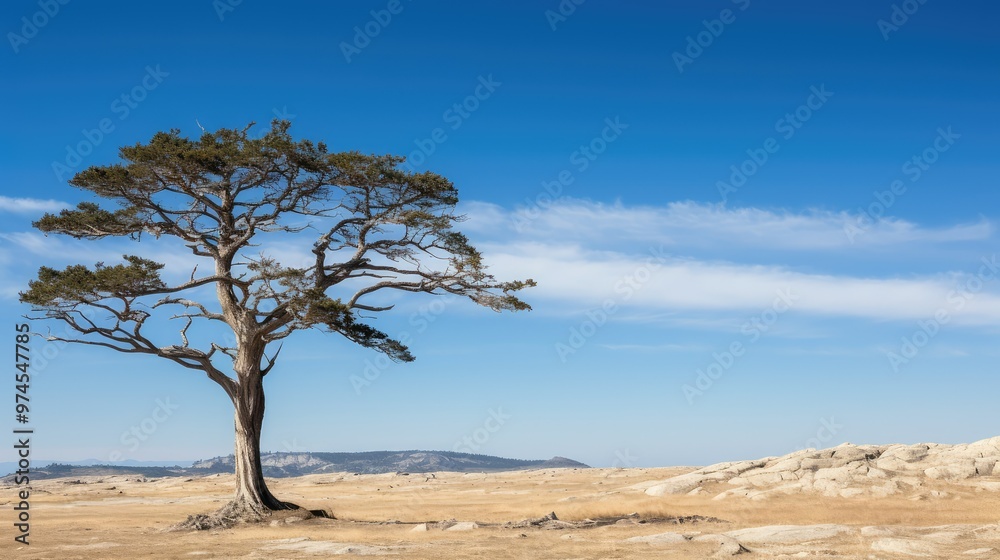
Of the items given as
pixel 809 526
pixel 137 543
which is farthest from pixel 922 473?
pixel 137 543

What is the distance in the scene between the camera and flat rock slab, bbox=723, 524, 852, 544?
78.8 ft

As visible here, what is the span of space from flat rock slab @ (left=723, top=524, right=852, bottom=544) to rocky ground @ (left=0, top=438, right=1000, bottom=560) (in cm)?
6

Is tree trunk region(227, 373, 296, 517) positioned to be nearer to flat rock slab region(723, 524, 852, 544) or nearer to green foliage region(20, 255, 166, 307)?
green foliage region(20, 255, 166, 307)

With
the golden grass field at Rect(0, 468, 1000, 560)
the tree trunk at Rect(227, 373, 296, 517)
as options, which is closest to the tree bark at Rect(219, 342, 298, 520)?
the tree trunk at Rect(227, 373, 296, 517)

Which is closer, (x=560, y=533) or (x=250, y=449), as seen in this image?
(x=560, y=533)

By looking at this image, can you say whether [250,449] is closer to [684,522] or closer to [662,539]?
[684,522]

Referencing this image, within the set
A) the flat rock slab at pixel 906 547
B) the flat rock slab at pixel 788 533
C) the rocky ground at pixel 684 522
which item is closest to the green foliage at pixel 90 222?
the rocky ground at pixel 684 522

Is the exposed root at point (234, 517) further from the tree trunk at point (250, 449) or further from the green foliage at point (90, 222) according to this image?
the green foliage at point (90, 222)

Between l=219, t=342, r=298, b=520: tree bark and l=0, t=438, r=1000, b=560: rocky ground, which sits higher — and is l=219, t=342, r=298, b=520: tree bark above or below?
above

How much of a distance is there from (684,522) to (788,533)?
5.43 m

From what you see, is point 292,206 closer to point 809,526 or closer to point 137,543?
point 137,543

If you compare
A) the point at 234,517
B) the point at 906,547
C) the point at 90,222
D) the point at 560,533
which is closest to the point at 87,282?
the point at 90,222

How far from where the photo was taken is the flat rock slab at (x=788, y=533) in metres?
24.0

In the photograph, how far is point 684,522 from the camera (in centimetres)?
2980
